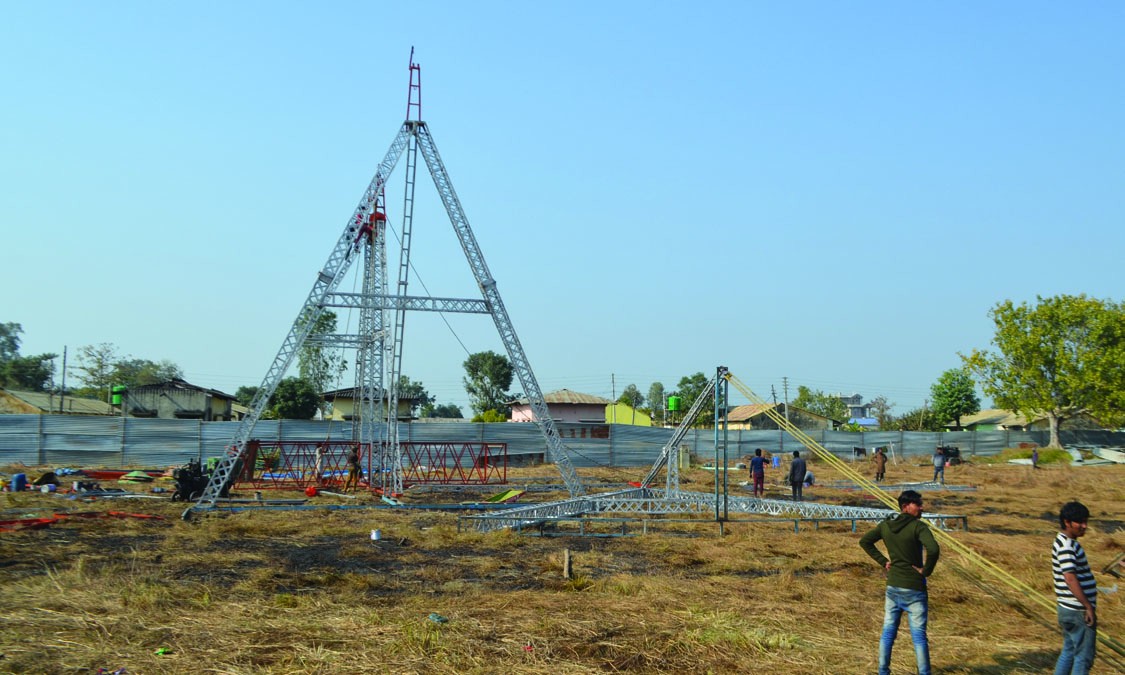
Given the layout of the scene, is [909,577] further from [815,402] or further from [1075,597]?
[815,402]

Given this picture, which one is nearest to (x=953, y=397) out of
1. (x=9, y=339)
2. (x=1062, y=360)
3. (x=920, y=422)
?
(x=920, y=422)

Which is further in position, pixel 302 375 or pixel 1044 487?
pixel 302 375

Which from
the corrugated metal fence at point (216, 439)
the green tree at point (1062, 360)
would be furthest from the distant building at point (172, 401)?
the green tree at point (1062, 360)

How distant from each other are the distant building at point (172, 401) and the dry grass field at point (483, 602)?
3928cm

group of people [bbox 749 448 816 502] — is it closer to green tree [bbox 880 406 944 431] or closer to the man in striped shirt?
the man in striped shirt

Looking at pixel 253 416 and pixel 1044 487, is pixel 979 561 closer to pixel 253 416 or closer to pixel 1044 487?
pixel 253 416

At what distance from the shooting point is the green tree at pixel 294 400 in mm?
53500

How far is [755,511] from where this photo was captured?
19.7 metres

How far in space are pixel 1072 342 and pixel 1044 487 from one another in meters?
25.4

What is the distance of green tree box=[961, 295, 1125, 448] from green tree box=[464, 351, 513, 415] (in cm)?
4553

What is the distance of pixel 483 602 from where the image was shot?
979cm

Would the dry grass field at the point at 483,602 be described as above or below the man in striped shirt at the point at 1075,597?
below

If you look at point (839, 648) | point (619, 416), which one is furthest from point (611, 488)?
point (619, 416)

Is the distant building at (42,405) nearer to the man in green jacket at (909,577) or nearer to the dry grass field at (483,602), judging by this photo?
the dry grass field at (483,602)
